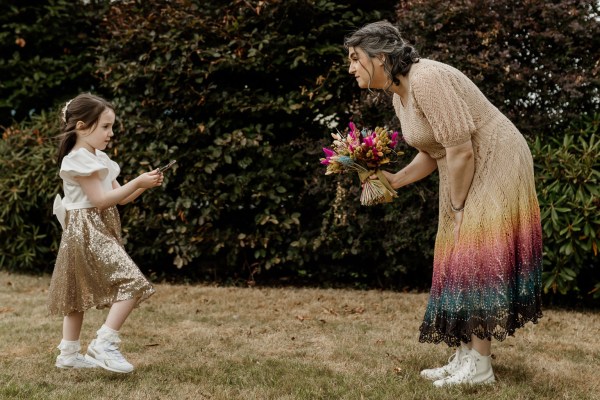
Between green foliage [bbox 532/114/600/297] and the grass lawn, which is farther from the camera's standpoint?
green foliage [bbox 532/114/600/297]

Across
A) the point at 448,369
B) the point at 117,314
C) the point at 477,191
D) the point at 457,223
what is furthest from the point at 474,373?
the point at 117,314

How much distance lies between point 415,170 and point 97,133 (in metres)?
1.78

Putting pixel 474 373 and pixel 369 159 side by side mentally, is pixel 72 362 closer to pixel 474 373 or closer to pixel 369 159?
pixel 369 159

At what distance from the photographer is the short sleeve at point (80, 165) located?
142 inches

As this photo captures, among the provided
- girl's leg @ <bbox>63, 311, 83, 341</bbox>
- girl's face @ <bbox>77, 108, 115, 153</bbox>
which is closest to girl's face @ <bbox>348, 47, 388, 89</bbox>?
girl's face @ <bbox>77, 108, 115, 153</bbox>

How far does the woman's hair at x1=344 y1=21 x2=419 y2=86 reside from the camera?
3.30m

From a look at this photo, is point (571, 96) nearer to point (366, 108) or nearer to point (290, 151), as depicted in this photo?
point (366, 108)

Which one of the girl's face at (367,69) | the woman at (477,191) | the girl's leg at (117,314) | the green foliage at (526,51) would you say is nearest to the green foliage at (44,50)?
the green foliage at (526,51)

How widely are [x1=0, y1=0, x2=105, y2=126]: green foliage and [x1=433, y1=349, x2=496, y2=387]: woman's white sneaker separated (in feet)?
21.0

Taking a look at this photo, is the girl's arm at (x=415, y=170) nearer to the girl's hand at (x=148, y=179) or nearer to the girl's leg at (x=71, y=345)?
the girl's hand at (x=148, y=179)

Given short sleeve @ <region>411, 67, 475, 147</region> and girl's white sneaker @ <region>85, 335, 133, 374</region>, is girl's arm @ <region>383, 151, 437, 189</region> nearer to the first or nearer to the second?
short sleeve @ <region>411, 67, 475, 147</region>

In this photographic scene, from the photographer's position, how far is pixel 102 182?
3766 millimetres

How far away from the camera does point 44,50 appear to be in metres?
8.82

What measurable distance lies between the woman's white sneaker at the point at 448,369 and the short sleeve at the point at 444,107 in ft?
3.97
